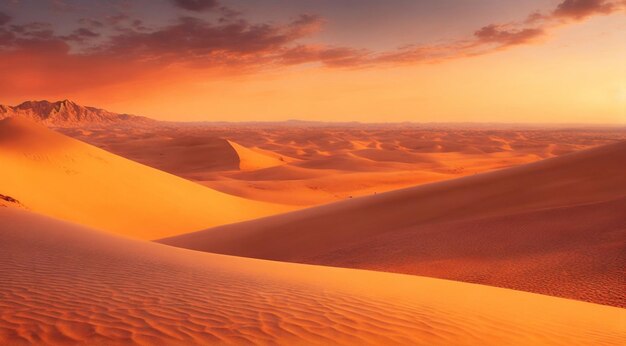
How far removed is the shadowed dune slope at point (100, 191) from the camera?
15.4 metres

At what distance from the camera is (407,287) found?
573cm

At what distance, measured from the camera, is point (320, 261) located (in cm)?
989

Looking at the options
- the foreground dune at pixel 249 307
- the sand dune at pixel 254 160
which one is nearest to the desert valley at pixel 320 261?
the foreground dune at pixel 249 307

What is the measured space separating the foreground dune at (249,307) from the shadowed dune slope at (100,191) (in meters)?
9.59

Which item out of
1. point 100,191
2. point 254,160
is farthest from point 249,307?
point 254,160

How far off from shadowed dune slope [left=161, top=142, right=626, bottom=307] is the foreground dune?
1.53 meters

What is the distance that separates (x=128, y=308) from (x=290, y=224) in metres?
10.1

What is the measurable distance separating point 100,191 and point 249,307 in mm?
16245

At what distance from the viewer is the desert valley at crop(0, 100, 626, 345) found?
369 cm

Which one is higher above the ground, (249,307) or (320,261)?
(249,307)

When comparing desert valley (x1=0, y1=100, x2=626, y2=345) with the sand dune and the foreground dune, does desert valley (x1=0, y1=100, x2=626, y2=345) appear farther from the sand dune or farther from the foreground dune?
the sand dune

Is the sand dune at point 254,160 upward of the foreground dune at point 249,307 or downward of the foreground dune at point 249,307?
downward

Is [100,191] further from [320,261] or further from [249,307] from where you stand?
[249,307]

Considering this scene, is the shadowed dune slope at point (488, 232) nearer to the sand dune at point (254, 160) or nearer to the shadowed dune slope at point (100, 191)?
the shadowed dune slope at point (100, 191)
